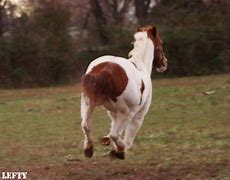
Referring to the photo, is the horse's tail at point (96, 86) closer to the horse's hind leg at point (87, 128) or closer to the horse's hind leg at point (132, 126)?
the horse's hind leg at point (87, 128)

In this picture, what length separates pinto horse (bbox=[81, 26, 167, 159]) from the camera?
7090mm

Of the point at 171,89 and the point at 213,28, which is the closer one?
the point at 171,89

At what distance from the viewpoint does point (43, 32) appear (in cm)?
3534

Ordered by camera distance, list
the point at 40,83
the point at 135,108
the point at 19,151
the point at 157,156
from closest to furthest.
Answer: the point at 135,108, the point at 157,156, the point at 19,151, the point at 40,83

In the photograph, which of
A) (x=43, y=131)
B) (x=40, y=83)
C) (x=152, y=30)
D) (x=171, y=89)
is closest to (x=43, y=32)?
(x=40, y=83)

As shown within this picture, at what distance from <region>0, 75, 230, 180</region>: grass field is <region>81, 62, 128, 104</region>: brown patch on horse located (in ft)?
3.39

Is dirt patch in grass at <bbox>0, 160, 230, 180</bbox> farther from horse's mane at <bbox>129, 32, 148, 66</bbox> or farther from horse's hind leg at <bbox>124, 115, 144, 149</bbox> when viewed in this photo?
horse's mane at <bbox>129, 32, 148, 66</bbox>

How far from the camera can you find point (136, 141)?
38.8ft

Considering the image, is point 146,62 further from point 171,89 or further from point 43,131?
point 171,89

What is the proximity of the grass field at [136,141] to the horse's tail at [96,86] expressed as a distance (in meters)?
1.05

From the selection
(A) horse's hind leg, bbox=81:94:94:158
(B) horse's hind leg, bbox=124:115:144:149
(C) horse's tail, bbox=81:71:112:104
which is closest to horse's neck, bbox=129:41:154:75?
(B) horse's hind leg, bbox=124:115:144:149

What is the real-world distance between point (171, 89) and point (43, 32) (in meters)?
11.7

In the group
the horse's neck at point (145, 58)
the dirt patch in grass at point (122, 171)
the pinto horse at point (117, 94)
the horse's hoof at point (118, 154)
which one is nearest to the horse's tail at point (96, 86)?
the pinto horse at point (117, 94)

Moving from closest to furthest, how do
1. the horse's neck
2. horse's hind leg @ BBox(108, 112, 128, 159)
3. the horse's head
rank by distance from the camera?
horse's hind leg @ BBox(108, 112, 128, 159) → the horse's neck → the horse's head
